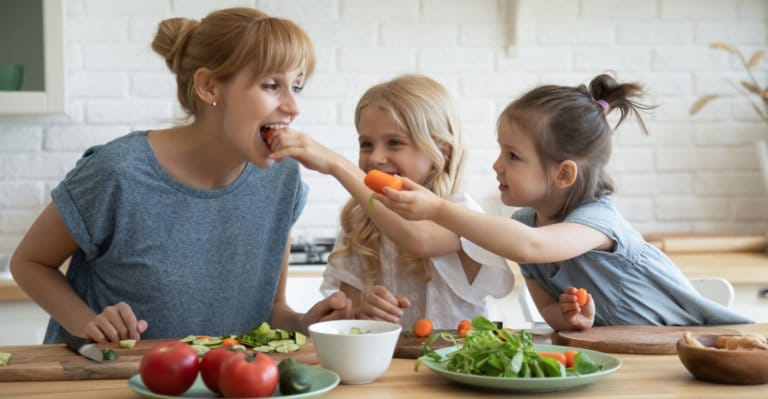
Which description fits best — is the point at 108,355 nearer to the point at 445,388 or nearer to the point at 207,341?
the point at 207,341

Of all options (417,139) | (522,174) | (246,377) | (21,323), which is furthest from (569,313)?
(21,323)

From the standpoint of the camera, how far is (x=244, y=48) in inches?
75.5

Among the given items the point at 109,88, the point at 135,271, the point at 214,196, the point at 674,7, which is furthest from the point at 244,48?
the point at 674,7

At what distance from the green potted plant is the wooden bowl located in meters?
2.37

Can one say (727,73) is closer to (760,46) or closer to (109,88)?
(760,46)

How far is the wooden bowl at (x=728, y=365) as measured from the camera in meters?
1.35

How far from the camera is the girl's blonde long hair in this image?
7.36ft

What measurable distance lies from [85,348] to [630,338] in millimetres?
931

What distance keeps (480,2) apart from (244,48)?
1902mm

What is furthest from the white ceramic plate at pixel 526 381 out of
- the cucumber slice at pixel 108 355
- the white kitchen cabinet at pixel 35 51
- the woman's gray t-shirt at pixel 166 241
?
the white kitchen cabinet at pixel 35 51

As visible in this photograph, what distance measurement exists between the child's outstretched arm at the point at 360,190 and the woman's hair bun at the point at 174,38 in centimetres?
32

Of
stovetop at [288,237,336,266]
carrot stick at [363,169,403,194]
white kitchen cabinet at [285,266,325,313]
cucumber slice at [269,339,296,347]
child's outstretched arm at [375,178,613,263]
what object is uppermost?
carrot stick at [363,169,403,194]

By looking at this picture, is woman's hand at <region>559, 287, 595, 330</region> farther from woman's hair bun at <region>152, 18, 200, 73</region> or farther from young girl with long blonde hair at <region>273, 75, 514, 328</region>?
woman's hair bun at <region>152, 18, 200, 73</region>

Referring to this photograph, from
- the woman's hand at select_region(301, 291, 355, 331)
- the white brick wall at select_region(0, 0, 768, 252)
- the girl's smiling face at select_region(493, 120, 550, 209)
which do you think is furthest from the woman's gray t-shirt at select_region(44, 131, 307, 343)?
the white brick wall at select_region(0, 0, 768, 252)
